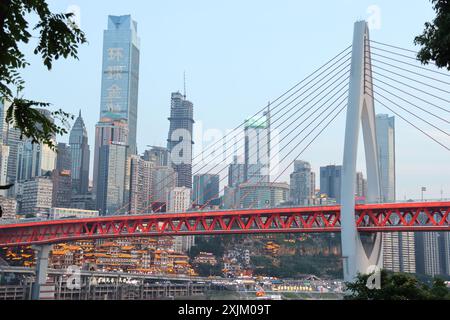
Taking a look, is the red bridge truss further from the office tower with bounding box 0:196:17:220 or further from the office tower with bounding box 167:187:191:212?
the office tower with bounding box 167:187:191:212

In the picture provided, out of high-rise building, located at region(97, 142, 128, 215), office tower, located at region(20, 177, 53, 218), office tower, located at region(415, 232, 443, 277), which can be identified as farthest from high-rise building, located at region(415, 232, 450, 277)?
office tower, located at region(20, 177, 53, 218)

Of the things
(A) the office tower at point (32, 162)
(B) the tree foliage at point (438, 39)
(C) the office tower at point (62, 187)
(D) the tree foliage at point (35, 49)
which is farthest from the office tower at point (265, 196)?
(D) the tree foliage at point (35, 49)

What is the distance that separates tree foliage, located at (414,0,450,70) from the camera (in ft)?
31.0

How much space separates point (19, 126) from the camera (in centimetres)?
489

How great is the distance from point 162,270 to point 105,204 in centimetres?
6337

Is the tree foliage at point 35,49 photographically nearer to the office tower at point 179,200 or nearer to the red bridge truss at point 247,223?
the red bridge truss at point 247,223

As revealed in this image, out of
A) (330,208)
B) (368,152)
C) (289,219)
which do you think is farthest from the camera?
(289,219)

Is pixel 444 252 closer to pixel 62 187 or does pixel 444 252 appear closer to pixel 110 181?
pixel 110 181

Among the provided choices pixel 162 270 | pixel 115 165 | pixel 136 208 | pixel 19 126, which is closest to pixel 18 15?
pixel 19 126

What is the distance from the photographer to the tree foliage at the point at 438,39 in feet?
31.0

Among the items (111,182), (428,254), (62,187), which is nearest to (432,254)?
(428,254)

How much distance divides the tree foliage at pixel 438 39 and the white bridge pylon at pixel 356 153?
26.0 meters

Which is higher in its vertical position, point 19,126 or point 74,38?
point 74,38

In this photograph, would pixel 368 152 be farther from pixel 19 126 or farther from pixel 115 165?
pixel 115 165
